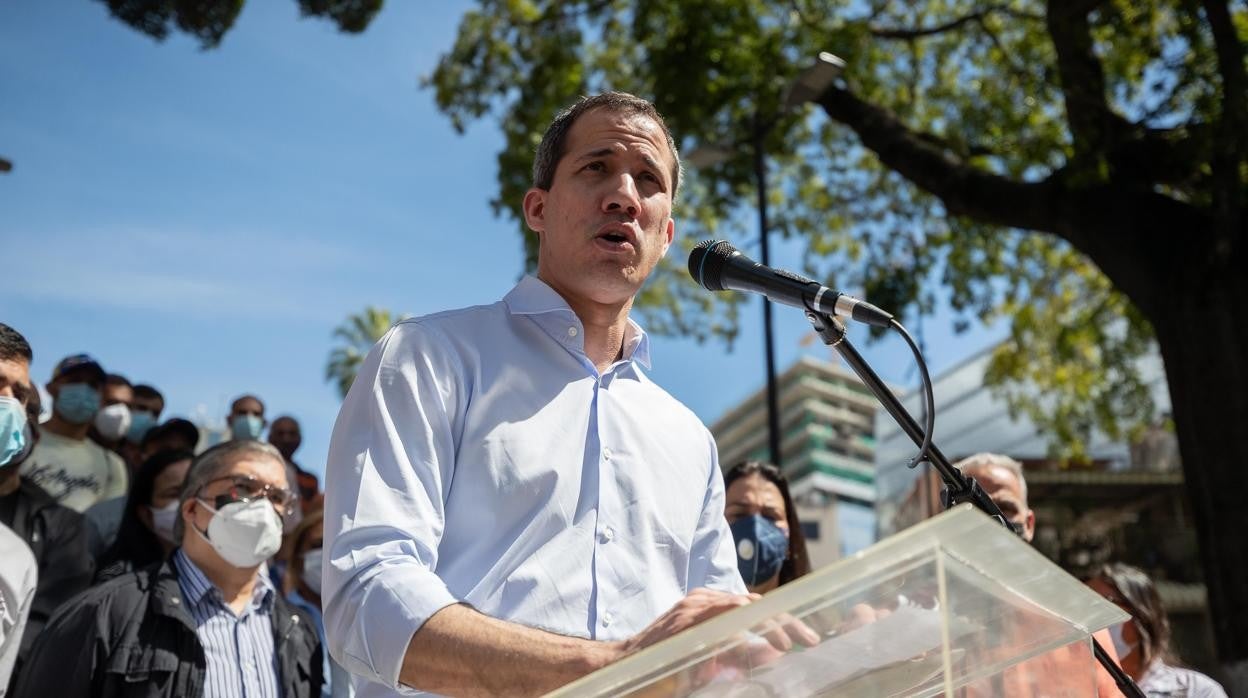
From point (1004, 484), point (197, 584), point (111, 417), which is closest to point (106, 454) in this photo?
point (111, 417)

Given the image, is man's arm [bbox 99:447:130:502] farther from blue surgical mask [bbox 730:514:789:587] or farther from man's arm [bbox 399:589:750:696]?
man's arm [bbox 399:589:750:696]

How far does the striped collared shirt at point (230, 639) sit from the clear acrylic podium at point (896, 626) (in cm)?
342

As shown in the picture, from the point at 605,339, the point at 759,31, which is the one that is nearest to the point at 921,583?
the point at 605,339

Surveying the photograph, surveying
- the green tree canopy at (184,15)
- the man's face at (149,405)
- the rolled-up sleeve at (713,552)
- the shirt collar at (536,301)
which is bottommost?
the rolled-up sleeve at (713,552)

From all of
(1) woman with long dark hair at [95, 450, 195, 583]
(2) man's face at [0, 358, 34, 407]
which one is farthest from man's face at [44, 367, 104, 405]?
(2) man's face at [0, 358, 34, 407]

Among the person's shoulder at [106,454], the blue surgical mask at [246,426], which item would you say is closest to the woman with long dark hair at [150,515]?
the person's shoulder at [106,454]

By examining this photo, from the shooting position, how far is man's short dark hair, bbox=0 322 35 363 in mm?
4465

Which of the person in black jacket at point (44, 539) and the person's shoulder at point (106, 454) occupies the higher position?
the person's shoulder at point (106, 454)

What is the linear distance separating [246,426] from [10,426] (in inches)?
183

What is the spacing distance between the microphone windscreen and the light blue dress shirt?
30cm

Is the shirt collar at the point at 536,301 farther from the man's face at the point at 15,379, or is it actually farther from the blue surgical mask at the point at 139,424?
the blue surgical mask at the point at 139,424

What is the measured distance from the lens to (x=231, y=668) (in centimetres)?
445

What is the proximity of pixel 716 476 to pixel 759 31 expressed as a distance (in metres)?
11.6

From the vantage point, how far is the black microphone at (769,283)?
2523 millimetres
